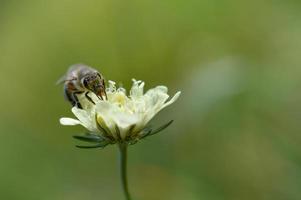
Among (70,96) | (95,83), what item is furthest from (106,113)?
(70,96)

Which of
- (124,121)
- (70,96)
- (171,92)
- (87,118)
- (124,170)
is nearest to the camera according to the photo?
(124,170)

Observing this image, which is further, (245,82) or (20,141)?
(20,141)

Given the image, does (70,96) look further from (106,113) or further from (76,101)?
(106,113)

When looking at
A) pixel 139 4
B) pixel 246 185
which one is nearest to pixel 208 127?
pixel 246 185

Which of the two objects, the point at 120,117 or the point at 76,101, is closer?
the point at 120,117

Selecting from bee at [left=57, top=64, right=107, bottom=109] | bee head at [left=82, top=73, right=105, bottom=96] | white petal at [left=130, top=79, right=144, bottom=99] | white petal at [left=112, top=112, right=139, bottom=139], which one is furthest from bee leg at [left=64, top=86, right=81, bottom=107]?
white petal at [left=112, top=112, right=139, bottom=139]

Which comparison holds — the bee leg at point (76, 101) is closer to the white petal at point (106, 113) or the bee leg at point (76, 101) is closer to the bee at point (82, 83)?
the bee at point (82, 83)

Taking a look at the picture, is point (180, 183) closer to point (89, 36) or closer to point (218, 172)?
point (218, 172)
